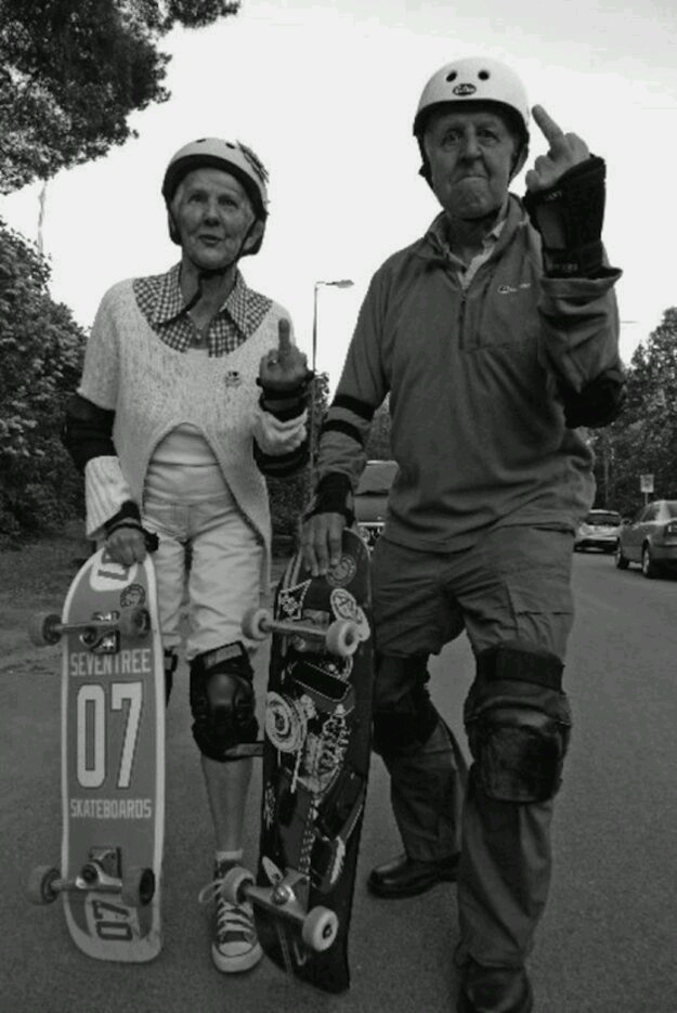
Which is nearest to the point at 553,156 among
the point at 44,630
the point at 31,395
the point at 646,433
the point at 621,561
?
the point at 44,630

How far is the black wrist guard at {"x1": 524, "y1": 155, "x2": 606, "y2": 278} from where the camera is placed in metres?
2.20

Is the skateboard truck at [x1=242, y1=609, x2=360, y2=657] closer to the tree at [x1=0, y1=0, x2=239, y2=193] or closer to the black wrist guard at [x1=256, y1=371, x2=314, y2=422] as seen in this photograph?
the black wrist guard at [x1=256, y1=371, x2=314, y2=422]

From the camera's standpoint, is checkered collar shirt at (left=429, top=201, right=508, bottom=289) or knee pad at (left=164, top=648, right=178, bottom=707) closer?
checkered collar shirt at (left=429, top=201, right=508, bottom=289)

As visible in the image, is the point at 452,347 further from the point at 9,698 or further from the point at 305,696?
the point at 9,698

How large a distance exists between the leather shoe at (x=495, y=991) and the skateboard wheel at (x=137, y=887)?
750mm

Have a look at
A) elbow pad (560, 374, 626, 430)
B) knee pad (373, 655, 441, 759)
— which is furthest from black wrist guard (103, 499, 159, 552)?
elbow pad (560, 374, 626, 430)

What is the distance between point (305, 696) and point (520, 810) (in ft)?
1.85

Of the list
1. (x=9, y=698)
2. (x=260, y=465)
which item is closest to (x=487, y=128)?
(x=260, y=465)

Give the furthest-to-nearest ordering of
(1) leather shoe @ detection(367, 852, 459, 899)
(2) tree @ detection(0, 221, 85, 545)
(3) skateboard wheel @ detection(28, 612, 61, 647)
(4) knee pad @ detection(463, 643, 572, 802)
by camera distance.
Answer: (2) tree @ detection(0, 221, 85, 545) < (1) leather shoe @ detection(367, 852, 459, 899) < (3) skateboard wheel @ detection(28, 612, 61, 647) < (4) knee pad @ detection(463, 643, 572, 802)

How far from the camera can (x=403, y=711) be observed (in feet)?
9.36

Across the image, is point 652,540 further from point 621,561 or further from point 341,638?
point 341,638

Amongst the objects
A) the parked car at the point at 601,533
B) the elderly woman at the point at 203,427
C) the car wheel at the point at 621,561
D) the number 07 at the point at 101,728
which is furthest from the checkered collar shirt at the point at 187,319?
the parked car at the point at 601,533

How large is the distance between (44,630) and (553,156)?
1.68 m

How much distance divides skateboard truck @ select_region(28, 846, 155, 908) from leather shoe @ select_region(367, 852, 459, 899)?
84 cm
